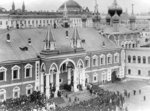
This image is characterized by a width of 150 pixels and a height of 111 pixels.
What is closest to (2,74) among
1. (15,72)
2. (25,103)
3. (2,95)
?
(15,72)

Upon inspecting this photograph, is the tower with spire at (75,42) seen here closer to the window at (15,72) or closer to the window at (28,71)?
the window at (28,71)

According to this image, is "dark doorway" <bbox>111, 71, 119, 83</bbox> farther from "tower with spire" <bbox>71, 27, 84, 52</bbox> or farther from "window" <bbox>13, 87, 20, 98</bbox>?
"window" <bbox>13, 87, 20, 98</bbox>

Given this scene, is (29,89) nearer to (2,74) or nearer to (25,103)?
(2,74)

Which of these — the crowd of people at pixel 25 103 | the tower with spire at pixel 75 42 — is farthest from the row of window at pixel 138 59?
the crowd of people at pixel 25 103

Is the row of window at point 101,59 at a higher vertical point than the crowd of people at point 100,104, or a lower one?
higher

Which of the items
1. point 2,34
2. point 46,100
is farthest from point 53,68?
point 2,34

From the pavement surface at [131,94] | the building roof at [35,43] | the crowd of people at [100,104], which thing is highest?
the building roof at [35,43]
